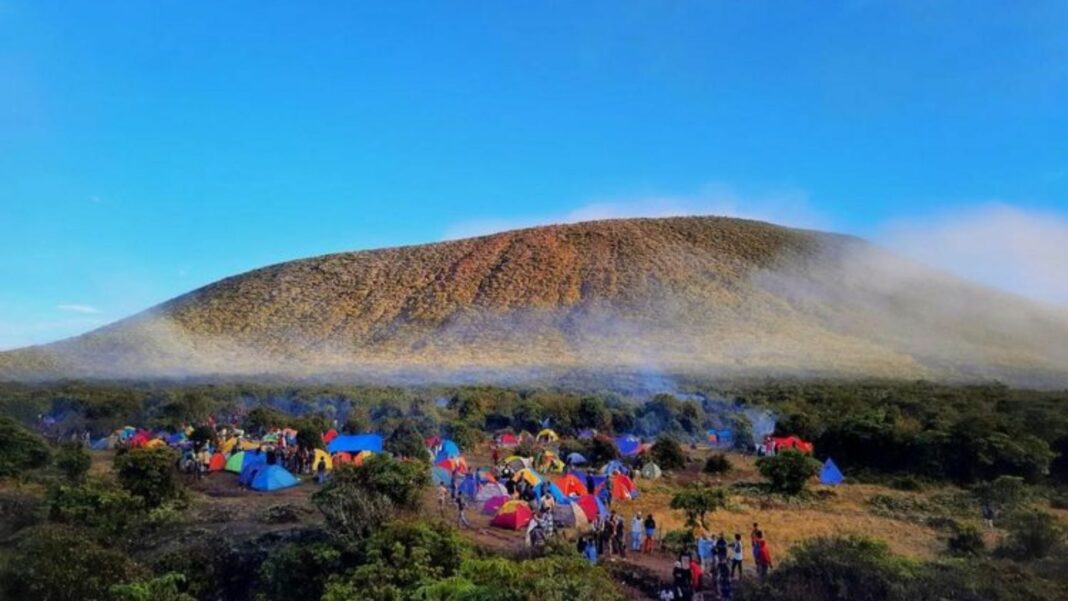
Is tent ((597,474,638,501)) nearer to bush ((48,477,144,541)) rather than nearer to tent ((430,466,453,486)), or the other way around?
tent ((430,466,453,486))

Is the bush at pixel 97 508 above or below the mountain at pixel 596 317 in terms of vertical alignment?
below

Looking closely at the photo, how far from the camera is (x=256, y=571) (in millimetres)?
14172

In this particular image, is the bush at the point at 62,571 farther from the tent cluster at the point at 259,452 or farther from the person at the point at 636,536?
the tent cluster at the point at 259,452

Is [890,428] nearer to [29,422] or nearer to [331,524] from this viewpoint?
[331,524]

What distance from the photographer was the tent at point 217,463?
1018 inches

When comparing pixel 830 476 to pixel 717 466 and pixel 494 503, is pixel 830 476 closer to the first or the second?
pixel 717 466

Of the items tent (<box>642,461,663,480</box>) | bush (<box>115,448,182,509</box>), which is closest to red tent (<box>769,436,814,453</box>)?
tent (<box>642,461,663,480</box>)

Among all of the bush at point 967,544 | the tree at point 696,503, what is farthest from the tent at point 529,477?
the bush at point 967,544

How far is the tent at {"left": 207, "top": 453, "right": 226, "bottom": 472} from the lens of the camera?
25.9m

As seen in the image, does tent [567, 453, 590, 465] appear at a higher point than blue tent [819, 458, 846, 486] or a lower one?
higher

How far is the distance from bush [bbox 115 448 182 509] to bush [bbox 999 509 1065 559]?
59.0 feet

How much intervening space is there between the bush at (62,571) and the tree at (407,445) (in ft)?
44.4

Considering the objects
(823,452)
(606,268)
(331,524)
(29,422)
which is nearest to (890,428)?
(823,452)

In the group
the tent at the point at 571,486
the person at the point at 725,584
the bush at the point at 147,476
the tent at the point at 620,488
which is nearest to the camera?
the person at the point at 725,584
